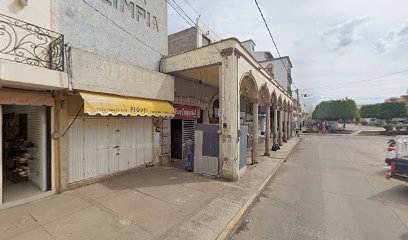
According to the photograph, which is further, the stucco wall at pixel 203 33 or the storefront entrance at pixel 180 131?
the stucco wall at pixel 203 33

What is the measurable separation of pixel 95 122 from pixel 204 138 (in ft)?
14.2

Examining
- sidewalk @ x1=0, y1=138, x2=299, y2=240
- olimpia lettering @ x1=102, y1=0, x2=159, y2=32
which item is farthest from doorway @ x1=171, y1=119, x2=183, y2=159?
olimpia lettering @ x1=102, y1=0, x2=159, y2=32

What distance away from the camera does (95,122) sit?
7168mm

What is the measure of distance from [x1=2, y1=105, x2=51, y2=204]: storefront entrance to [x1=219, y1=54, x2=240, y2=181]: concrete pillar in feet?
19.4

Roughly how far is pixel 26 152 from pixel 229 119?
287 inches

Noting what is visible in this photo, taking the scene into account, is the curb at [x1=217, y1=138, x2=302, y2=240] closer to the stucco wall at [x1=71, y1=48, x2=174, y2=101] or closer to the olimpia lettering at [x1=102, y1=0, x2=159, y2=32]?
the stucco wall at [x1=71, y1=48, x2=174, y2=101]

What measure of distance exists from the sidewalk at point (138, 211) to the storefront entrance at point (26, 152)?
912mm

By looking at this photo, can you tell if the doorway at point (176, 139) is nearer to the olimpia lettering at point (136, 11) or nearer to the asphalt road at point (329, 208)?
the olimpia lettering at point (136, 11)

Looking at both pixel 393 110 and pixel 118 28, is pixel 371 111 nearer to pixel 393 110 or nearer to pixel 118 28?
pixel 393 110

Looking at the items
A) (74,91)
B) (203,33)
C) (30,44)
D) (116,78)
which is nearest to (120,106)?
(116,78)

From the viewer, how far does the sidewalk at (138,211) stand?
414 centimetres

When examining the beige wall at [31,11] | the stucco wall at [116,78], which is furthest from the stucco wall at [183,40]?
the beige wall at [31,11]

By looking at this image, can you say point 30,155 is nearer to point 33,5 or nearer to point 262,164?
point 33,5

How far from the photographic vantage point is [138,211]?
5.04m
